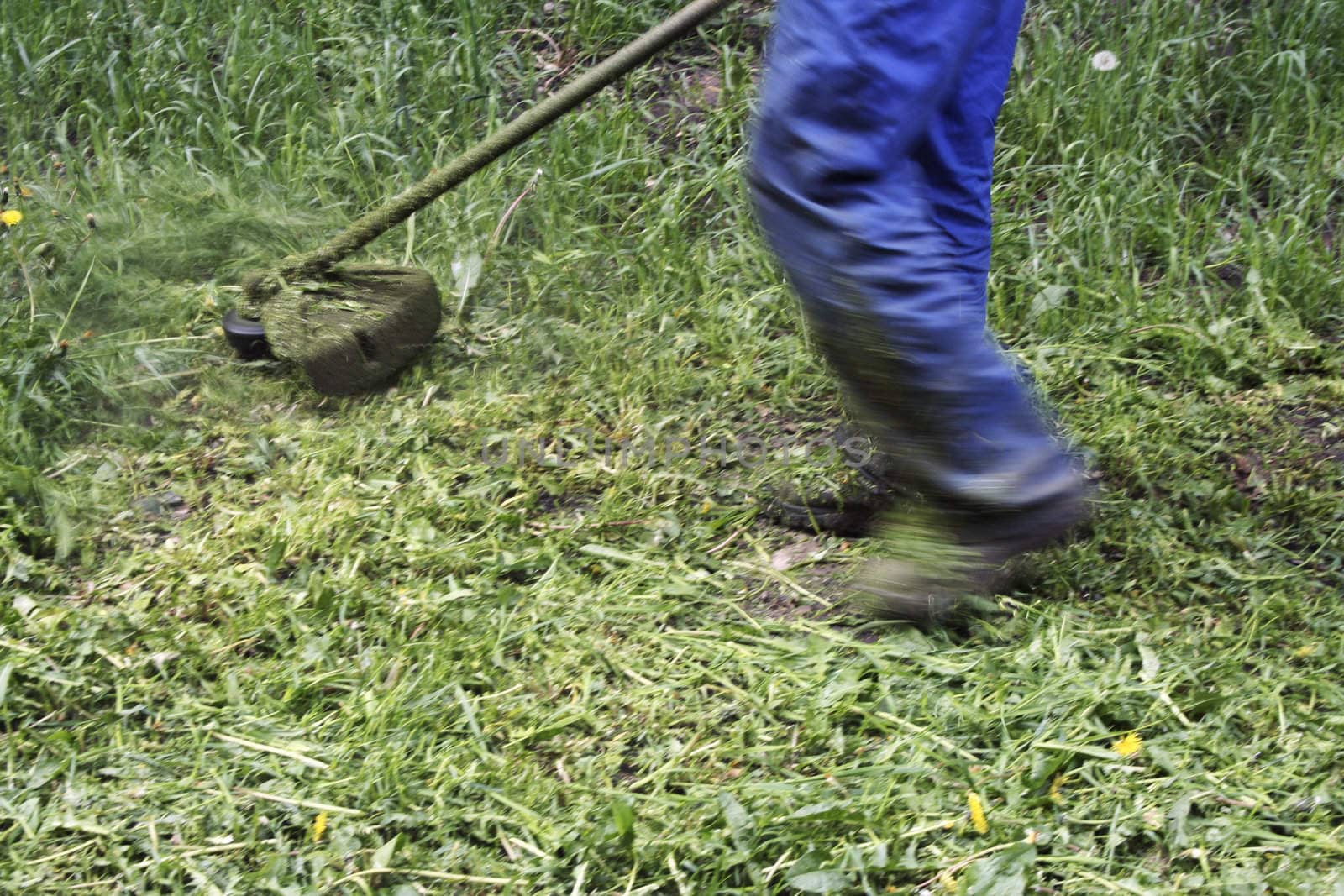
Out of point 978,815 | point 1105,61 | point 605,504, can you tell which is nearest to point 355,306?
point 605,504

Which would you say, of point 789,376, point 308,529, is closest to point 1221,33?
point 789,376

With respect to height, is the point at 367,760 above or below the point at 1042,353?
below

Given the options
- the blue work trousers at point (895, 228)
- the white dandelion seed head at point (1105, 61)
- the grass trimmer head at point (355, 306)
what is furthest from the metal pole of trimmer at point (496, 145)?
the white dandelion seed head at point (1105, 61)

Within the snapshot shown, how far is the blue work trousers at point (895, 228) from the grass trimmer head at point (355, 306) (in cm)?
94

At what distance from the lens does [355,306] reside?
2986 millimetres

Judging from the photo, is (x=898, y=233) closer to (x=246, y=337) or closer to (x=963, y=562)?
(x=963, y=562)

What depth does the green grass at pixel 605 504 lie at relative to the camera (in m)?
1.92

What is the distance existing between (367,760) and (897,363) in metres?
1.01

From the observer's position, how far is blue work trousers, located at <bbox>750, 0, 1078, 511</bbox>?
1.85 m

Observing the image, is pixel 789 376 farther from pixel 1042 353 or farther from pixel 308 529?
pixel 308 529

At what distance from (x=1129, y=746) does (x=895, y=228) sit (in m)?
0.85

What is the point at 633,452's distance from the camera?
2.80 metres

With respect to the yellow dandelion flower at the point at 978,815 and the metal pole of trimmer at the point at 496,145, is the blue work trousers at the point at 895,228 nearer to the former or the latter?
the yellow dandelion flower at the point at 978,815

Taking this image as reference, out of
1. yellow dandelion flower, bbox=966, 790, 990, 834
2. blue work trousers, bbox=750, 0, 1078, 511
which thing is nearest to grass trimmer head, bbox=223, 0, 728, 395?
blue work trousers, bbox=750, 0, 1078, 511
